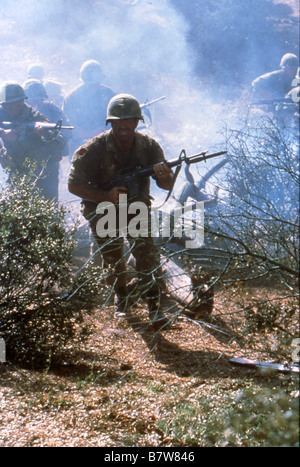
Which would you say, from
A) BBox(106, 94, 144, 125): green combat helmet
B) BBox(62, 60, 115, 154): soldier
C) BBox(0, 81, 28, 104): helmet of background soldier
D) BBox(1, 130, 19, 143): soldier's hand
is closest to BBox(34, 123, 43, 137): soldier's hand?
BBox(1, 130, 19, 143): soldier's hand

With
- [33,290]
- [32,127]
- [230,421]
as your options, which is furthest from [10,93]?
[230,421]

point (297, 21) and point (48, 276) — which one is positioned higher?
point (297, 21)

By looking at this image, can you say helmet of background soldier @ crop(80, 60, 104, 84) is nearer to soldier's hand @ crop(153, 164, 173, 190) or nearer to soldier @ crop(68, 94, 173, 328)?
soldier @ crop(68, 94, 173, 328)

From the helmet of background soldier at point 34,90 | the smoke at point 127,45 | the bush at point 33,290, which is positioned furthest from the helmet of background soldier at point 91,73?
the bush at point 33,290

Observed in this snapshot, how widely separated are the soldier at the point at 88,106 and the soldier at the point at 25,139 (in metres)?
3.76

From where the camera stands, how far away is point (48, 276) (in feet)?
12.2

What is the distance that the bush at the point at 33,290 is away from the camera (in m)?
3.56

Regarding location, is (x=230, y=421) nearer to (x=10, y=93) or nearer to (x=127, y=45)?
(x=10, y=93)

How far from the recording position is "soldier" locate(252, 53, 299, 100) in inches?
454

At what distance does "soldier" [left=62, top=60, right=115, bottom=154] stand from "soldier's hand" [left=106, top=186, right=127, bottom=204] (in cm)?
744

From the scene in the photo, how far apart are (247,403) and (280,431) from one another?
0.69 metres

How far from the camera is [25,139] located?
7430mm
